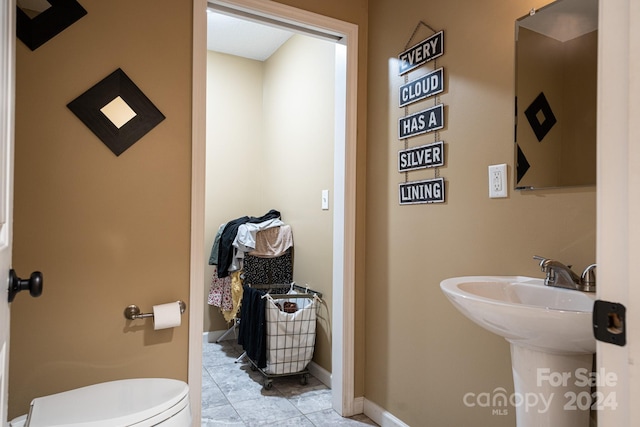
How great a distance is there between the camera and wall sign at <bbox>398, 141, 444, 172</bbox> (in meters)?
1.86

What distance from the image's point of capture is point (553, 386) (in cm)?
117

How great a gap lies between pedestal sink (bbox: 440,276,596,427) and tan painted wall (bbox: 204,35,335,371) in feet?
5.30

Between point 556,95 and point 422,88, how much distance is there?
661 mm

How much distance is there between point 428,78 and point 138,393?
1767 mm

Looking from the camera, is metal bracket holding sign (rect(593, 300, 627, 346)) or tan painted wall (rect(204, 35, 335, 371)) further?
tan painted wall (rect(204, 35, 335, 371))

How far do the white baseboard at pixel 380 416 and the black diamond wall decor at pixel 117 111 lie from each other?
6.07 ft

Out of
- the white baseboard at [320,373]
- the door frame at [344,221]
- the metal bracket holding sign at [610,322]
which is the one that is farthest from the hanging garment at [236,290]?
the metal bracket holding sign at [610,322]

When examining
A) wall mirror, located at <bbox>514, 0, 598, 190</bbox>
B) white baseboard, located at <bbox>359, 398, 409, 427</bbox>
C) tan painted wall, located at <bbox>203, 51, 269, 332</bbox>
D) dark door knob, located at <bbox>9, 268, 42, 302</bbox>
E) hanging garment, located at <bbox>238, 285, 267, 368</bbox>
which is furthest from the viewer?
tan painted wall, located at <bbox>203, 51, 269, 332</bbox>

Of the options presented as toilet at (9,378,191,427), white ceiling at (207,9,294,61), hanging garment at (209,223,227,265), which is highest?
white ceiling at (207,9,294,61)

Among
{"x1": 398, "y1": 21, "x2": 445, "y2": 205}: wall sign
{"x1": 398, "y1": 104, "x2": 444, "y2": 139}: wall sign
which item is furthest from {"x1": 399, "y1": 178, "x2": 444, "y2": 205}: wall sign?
{"x1": 398, "y1": 104, "x2": 444, "y2": 139}: wall sign

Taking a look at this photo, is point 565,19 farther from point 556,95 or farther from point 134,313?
point 134,313

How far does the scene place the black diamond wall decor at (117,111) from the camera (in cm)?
171

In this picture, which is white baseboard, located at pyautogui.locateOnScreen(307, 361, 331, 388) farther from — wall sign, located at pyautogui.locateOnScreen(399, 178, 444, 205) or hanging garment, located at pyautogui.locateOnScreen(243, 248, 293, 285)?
wall sign, located at pyautogui.locateOnScreen(399, 178, 444, 205)

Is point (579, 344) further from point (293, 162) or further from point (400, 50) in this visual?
point (293, 162)
